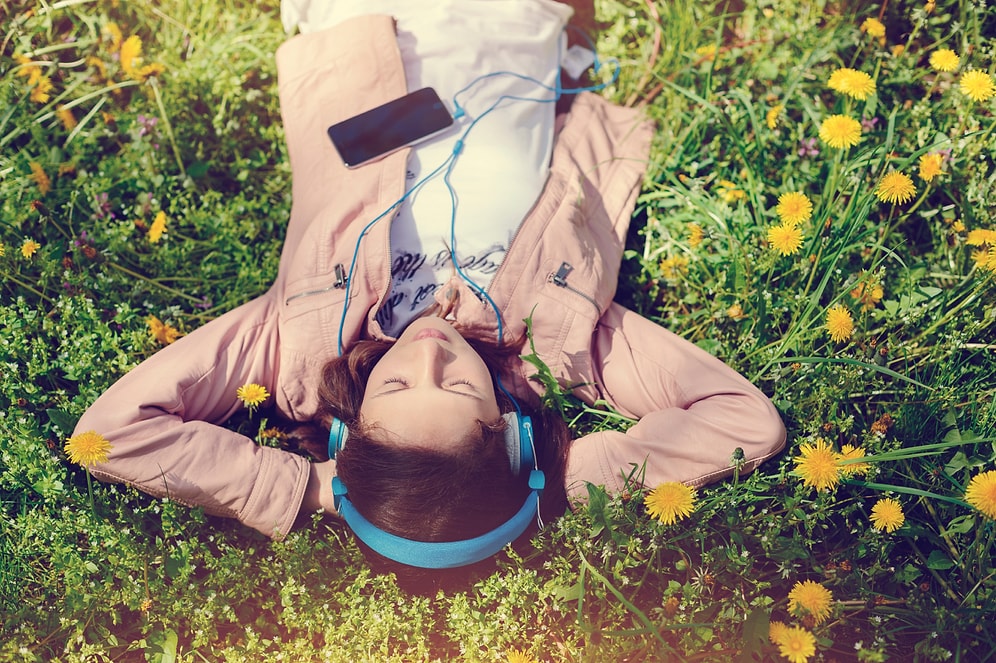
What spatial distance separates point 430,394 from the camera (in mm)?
2225

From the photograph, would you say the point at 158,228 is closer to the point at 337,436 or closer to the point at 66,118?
the point at 66,118

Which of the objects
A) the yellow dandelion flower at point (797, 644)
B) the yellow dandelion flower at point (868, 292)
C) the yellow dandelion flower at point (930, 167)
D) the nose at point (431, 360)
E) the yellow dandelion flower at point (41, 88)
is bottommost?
the yellow dandelion flower at point (797, 644)

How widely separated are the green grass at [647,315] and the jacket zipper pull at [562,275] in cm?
48

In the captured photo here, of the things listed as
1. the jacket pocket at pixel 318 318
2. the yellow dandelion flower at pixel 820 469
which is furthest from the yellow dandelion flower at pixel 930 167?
the jacket pocket at pixel 318 318

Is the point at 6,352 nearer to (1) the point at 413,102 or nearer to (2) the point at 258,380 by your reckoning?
(2) the point at 258,380

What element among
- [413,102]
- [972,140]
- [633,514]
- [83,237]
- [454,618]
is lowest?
[454,618]

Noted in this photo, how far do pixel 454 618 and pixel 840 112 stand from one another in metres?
2.35

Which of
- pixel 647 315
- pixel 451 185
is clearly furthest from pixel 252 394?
pixel 647 315

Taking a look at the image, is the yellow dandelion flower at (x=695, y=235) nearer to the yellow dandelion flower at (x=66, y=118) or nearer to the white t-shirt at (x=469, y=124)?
the white t-shirt at (x=469, y=124)

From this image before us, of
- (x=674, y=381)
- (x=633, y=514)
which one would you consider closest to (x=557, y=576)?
(x=633, y=514)

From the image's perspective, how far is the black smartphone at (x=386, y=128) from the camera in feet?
9.45

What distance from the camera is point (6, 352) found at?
2.78 metres

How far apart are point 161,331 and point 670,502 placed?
1.98 metres

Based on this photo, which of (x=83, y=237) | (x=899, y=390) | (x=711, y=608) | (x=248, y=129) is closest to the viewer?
(x=711, y=608)
